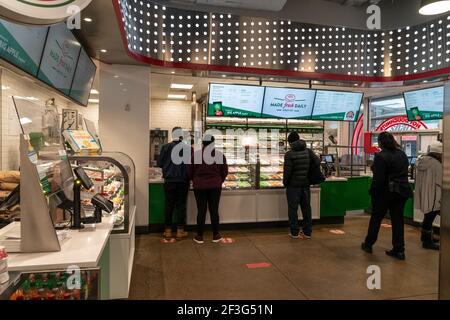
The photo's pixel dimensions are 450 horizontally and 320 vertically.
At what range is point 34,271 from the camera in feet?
5.82

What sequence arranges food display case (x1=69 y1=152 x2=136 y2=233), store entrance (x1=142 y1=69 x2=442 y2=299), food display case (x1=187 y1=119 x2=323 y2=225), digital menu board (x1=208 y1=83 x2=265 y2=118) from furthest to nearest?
food display case (x1=187 y1=119 x2=323 y2=225)
digital menu board (x1=208 y1=83 x2=265 y2=118)
store entrance (x1=142 y1=69 x2=442 y2=299)
food display case (x1=69 y1=152 x2=136 y2=233)

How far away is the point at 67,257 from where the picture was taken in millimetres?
1914

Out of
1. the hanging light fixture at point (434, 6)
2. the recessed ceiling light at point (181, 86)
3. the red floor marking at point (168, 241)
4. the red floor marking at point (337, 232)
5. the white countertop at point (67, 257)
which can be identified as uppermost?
the recessed ceiling light at point (181, 86)

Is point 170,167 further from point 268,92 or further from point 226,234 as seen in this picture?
point 268,92

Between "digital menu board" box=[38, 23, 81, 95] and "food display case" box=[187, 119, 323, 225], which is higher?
"digital menu board" box=[38, 23, 81, 95]

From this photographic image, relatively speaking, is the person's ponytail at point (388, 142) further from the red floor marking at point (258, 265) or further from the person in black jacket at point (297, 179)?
the red floor marking at point (258, 265)

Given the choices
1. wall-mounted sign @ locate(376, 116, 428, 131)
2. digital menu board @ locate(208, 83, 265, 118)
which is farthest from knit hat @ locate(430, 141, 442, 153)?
wall-mounted sign @ locate(376, 116, 428, 131)

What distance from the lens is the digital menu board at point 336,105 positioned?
267 inches

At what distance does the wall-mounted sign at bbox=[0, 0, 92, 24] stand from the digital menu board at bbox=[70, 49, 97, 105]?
2.81 meters

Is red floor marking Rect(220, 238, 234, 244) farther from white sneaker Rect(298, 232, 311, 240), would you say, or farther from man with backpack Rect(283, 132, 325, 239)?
white sneaker Rect(298, 232, 311, 240)

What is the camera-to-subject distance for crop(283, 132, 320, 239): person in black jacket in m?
5.69

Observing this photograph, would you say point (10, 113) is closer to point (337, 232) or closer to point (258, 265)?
point (258, 265)

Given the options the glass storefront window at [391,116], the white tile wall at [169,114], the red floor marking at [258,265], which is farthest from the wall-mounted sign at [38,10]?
the glass storefront window at [391,116]

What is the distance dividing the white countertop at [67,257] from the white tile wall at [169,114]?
882cm
